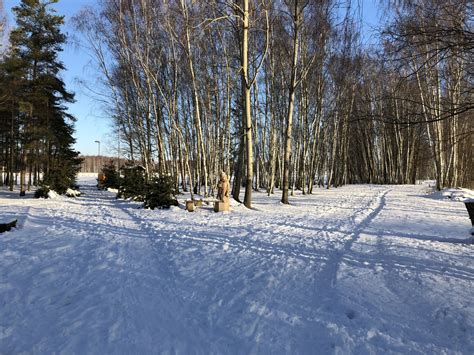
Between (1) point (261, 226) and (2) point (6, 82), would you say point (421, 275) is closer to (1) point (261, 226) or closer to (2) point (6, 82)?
(1) point (261, 226)

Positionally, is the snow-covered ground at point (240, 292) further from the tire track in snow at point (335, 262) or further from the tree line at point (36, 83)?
the tree line at point (36, 83)

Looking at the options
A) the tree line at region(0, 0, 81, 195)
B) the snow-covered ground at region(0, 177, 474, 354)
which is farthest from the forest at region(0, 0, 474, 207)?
the snow-covered ground at region(0, 177, 474, 354)

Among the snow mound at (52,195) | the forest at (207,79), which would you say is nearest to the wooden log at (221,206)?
the forest at (207,79)

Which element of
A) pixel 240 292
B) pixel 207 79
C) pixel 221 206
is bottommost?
pixel 240 292

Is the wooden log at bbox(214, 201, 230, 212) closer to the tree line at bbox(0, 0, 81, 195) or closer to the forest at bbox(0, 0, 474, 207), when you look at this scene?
the forest at bbox(0, 0, 474, 207)

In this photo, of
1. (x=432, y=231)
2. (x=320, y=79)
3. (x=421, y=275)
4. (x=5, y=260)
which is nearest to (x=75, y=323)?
(x=5, y=260)

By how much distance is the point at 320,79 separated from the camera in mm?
19953

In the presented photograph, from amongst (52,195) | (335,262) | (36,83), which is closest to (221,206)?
(335,262)

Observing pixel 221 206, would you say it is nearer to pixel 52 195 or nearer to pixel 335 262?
pixel 335 262

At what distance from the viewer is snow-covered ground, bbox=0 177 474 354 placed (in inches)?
115

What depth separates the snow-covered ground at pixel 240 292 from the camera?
2.93m

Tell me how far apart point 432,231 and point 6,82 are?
23466 mm

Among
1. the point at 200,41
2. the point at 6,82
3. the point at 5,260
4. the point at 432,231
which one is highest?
the point at 200,41

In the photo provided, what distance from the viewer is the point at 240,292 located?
3971mm
